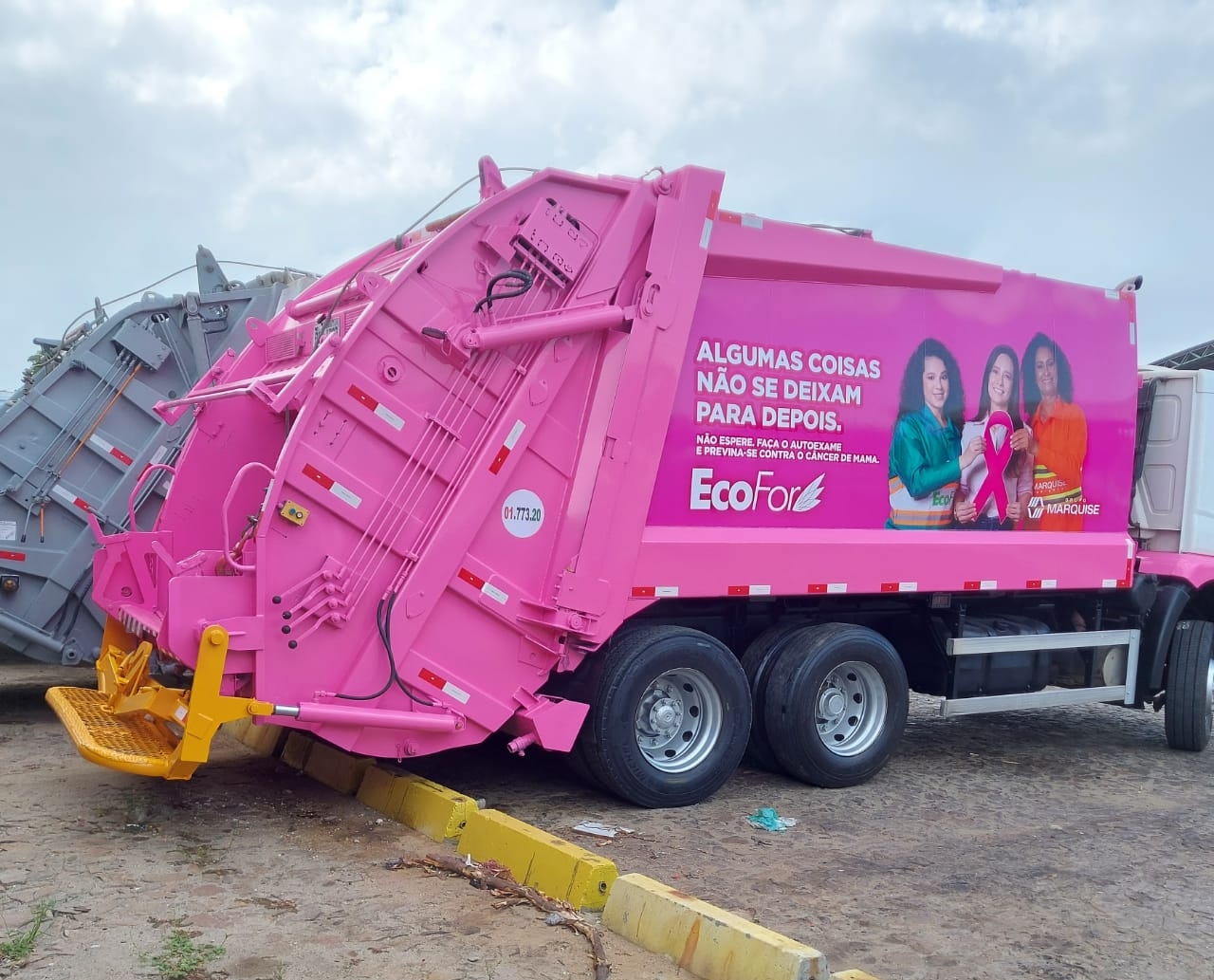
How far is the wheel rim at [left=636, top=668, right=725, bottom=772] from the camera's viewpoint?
5.89 m

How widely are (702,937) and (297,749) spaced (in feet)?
11.0

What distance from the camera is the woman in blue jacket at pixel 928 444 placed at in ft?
21.9

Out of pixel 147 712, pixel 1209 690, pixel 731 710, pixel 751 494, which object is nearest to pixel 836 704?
pixel 731 710

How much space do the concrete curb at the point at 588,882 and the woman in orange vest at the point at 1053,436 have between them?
4153 mm

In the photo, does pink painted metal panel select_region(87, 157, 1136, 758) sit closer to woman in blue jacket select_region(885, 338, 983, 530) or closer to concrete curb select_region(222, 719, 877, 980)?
woman in blue jacket select_region(885, 338, 983, 530)

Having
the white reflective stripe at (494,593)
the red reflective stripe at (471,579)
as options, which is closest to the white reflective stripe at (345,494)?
the red reflective stripe at (471,579)

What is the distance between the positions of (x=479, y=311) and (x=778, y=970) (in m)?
3.22

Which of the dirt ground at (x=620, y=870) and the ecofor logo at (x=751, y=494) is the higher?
the ecofor logo at (x=751, y=494)

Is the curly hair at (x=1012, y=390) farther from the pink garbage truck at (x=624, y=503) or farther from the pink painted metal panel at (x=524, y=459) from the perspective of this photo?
the pink painted metal panel at (x=524, y=459)

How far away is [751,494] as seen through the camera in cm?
614

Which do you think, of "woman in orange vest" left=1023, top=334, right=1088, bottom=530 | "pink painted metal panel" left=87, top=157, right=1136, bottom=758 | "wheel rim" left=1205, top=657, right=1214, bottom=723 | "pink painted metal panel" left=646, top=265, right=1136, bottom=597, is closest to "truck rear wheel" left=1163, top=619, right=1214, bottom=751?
"wheel rim" left=1205, top=657, right=1214, bottom=723

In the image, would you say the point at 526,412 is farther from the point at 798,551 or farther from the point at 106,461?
the point at 106,461

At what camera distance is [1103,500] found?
305 inches

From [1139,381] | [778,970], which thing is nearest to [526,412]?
[778,970]
